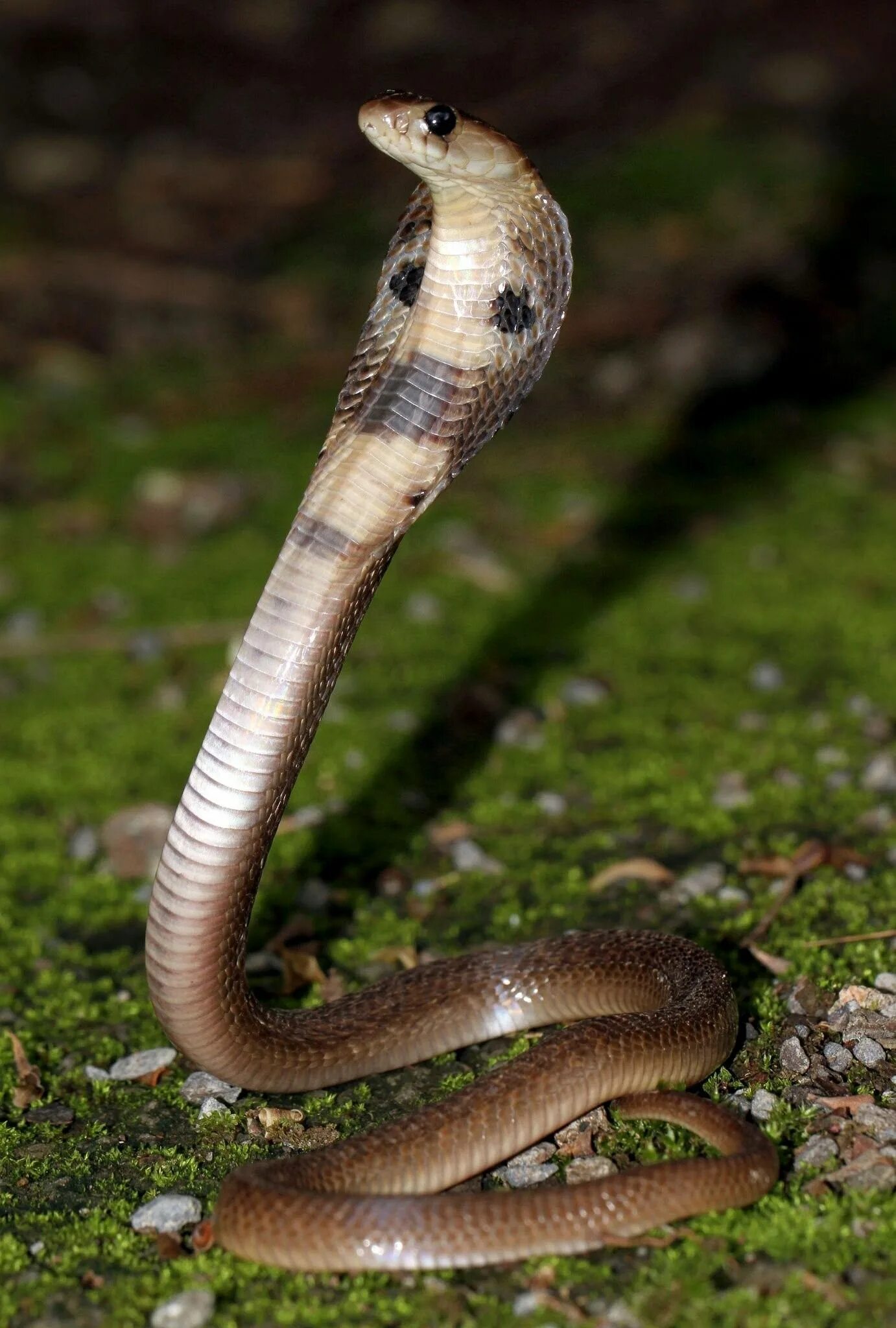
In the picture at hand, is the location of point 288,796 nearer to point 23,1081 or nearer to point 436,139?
point 23,1081

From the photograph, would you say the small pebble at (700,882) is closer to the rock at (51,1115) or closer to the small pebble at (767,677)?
the small pebble at (767,677)

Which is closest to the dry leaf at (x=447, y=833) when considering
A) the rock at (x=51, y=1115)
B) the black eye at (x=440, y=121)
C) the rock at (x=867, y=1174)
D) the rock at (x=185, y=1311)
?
the rock at (x=51, y=1115)

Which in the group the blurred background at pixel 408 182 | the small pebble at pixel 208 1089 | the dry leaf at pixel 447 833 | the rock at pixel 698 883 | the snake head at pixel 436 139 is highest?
the snake head at pixel 436 139

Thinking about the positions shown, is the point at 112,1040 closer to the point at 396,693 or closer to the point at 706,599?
the point at 396,693

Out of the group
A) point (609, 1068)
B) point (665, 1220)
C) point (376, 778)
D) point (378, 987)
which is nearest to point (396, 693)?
point (376, 778)

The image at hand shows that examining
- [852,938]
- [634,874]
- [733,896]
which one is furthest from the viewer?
[634,874]

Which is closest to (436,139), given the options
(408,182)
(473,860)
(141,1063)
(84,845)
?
(141,1063)

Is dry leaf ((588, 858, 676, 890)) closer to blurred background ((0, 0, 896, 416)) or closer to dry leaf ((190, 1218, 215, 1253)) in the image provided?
dry leaf ((190, 1218, 215, 1253))
